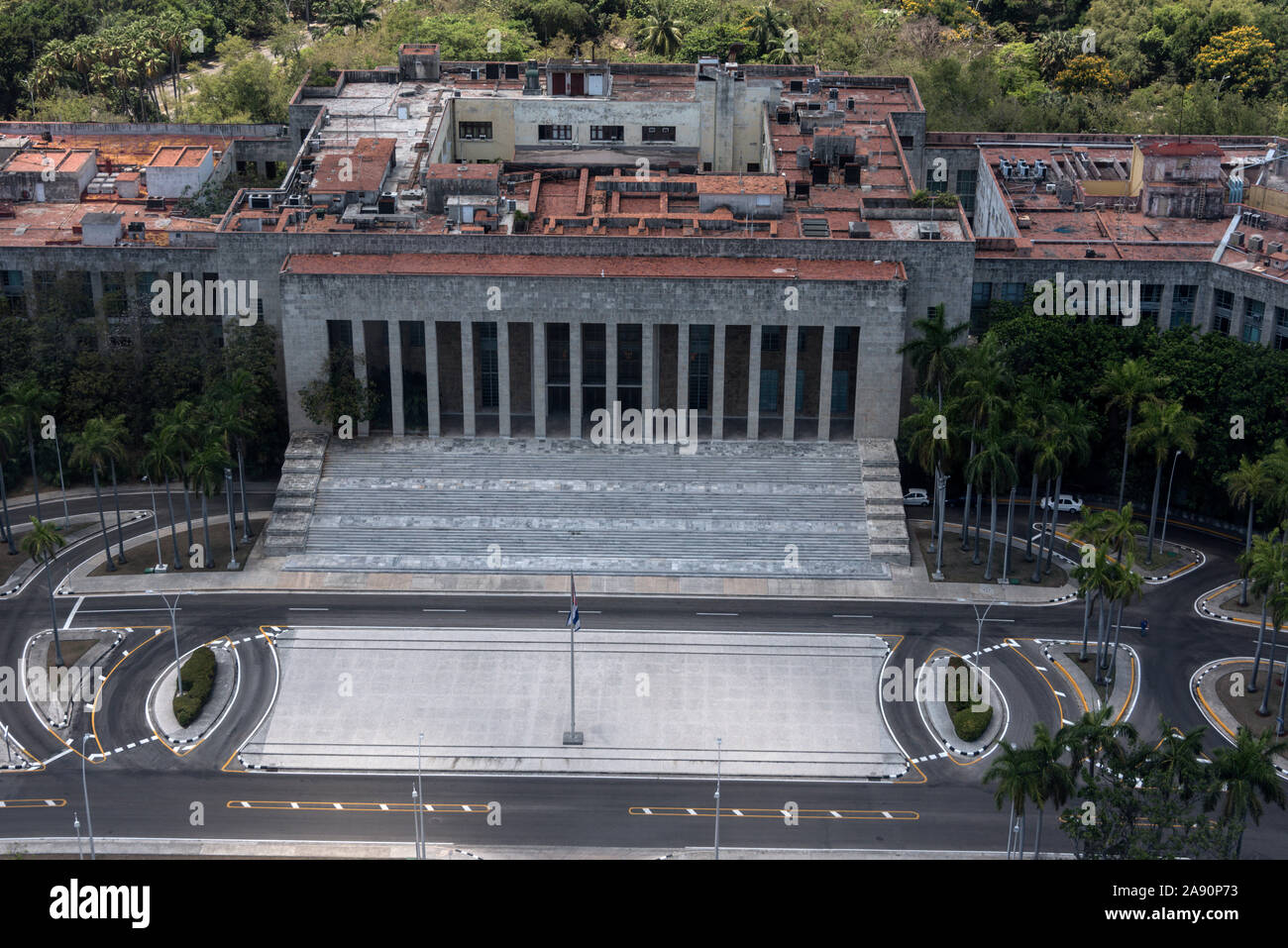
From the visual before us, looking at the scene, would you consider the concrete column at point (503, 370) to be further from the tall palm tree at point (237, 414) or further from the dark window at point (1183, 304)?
the dark window at point (1183, 304)

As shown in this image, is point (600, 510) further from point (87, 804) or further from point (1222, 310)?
point (1222, 310)

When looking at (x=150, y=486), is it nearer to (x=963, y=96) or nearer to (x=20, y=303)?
(x=20, y=303)

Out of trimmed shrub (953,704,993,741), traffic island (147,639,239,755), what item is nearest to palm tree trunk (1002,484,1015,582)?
trimmed shrub (953,704,993,741)

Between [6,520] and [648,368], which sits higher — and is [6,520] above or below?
below

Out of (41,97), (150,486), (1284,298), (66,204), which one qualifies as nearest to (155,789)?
(150,486)

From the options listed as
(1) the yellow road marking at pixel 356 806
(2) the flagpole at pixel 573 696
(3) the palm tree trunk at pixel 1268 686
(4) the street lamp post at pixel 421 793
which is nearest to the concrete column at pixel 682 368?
(2) the flagpole at pixel 573 696

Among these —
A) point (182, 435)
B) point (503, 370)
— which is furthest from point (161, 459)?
point (503, 370)
